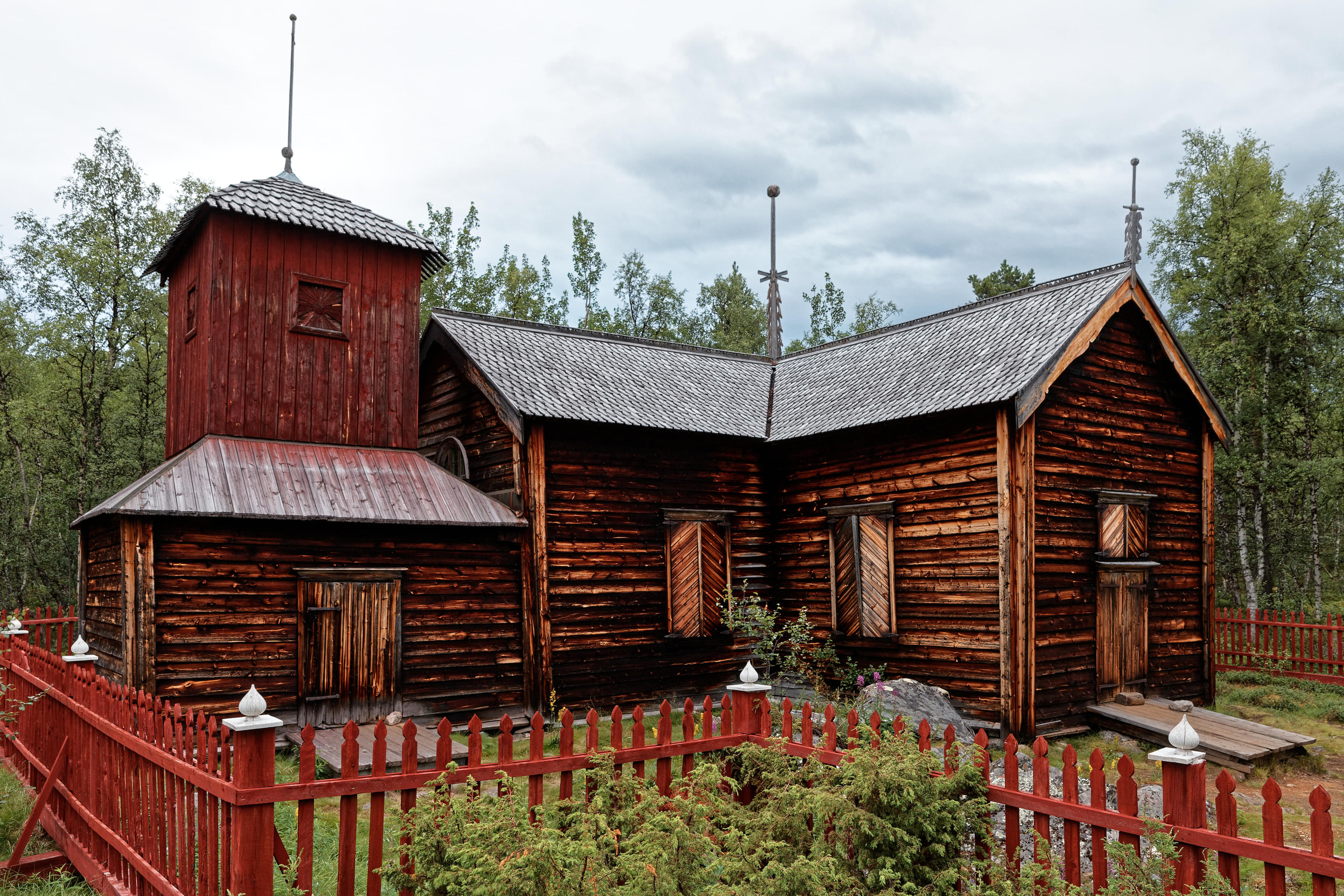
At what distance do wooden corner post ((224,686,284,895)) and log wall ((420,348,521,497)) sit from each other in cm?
926

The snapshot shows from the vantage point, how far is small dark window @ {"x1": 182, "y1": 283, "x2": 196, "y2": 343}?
1390 cm

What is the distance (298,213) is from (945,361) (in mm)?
10057

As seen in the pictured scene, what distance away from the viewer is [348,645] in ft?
39.4

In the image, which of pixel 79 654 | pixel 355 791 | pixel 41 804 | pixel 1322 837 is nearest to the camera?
pixel 1322 837

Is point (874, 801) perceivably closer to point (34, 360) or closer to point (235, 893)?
point (235, 893)

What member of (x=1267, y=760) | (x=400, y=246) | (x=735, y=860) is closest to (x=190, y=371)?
(x=400, y=246)

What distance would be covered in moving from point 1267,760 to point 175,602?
13.5 meters

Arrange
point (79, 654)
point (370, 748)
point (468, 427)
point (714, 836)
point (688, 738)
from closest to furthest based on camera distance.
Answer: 1. point (714, 836)
2. point (688, 738)
3. point (79, 654)
4. point (370, 748)
5. point (468, 427)

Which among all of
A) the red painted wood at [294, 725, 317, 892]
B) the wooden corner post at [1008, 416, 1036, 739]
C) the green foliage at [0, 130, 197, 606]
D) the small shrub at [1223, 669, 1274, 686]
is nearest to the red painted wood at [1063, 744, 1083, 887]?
the red painted wood at [294, 725, 317, 892]

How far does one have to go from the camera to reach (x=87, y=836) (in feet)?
21.7

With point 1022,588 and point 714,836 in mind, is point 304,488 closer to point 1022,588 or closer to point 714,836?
point 714,836

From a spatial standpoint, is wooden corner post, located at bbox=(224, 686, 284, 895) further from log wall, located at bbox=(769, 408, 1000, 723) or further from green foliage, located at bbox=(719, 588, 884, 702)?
log wall, located at bbox=(769, 408, 1000, 723)

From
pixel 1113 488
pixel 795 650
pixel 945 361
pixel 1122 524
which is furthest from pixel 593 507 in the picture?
pixel 1122 524

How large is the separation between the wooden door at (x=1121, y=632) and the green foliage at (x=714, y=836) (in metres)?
9.51
